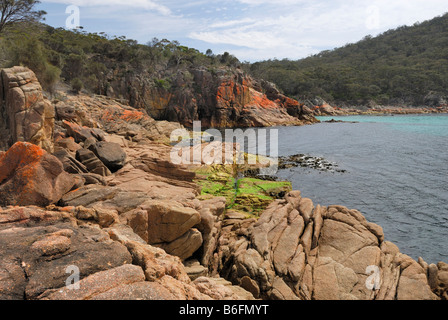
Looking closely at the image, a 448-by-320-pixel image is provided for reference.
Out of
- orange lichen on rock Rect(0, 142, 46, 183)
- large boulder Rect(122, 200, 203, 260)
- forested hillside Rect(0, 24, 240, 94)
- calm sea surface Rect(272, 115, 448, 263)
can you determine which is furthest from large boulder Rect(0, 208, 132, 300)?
forested hillside Rect(0, 24, 240, 94)

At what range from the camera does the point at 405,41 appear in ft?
500

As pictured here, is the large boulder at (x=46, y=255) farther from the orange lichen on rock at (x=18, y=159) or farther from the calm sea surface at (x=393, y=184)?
the calm sea surface at (x=393, y=184)

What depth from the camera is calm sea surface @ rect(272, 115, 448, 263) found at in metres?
14.2

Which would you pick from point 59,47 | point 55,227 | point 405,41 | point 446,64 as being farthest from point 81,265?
point 405,41

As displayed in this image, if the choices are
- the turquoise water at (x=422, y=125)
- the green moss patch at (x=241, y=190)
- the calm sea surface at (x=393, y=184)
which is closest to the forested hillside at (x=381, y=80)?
the turquoise water at (x=422, y=125)

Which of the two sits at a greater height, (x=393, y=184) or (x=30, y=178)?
(x=30, y=178)

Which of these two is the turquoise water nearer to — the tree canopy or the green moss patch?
the green moss patch

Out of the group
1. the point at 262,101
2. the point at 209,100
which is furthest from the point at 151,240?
the point at 262,101

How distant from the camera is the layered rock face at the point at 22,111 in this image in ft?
42.9

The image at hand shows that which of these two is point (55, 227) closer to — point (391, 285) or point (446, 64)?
point (391, 285)

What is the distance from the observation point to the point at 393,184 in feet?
72.0

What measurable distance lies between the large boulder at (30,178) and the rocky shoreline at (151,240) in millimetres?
35

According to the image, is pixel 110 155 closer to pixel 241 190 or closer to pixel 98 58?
pixel 241 190

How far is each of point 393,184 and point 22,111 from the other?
24.6 metres
